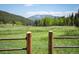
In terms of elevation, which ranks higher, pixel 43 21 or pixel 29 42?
pixel 43 21

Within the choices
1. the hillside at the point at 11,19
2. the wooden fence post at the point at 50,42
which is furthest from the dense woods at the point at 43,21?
the wooden fence post at the point at 50,42

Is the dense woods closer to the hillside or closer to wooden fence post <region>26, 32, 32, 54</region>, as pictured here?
the hillside

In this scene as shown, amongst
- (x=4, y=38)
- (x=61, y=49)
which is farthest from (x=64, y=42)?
(x=4, y=38)

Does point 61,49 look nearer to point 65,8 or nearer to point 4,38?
point 65,8

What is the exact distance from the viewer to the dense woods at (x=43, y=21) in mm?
3080

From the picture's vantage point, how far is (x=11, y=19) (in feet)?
10.2

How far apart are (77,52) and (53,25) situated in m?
0.52

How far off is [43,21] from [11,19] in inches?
18.4

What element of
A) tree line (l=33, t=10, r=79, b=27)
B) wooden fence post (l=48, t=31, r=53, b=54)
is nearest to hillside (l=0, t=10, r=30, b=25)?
tree line (l=33, t=10, r=79, b=27)

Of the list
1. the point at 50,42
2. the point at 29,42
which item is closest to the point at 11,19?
the point at 29,42

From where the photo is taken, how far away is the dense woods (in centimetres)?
308

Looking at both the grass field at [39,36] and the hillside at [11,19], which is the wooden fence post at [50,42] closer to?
the grass field at [39,36]

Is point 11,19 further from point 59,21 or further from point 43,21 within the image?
point 59,21
